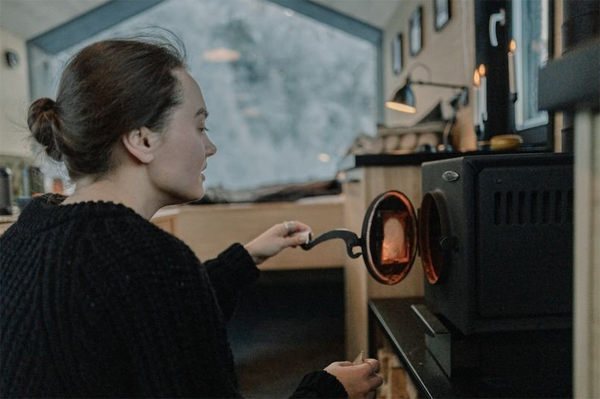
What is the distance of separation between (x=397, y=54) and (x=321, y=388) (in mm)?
4299

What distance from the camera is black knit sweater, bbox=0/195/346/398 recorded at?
2.29 feet

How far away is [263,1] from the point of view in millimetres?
5348

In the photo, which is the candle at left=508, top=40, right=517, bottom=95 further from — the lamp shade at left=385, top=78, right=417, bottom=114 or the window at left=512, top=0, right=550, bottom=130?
the lamp shade at left=385, top=78, right=417, bottom=114

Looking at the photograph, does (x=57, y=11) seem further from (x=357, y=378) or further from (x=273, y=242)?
(x=357, y=378)

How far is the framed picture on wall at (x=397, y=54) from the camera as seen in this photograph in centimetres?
457

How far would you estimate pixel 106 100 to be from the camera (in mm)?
812

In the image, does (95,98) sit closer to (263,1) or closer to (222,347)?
(222,347)

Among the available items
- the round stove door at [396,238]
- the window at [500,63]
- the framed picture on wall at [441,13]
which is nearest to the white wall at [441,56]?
the framed picture on wall at [441,13]

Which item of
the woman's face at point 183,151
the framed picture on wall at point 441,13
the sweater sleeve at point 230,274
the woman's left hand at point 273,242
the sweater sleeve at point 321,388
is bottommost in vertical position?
the sweater sleeve at point 321,388

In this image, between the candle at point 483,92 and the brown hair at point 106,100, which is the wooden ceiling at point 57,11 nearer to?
the candle at point 483,92

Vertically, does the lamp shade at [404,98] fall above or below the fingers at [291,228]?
above

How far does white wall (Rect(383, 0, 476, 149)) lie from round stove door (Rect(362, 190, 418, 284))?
1.45 meters

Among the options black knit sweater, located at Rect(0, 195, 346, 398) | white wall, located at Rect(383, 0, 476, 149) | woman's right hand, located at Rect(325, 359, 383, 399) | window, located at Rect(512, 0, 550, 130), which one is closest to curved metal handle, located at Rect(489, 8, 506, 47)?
window, located at Rect(512, 0, 550, 130)

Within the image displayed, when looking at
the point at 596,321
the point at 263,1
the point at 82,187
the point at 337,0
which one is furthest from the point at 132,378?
the point at 263,1
